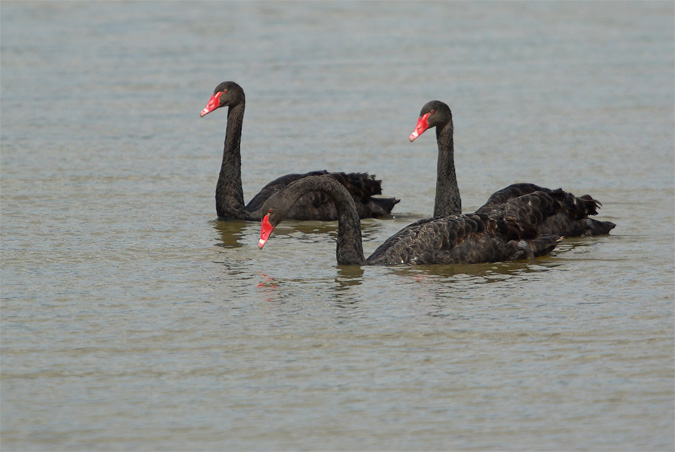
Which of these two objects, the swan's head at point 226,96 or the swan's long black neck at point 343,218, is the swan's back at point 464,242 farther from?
the swan's head at point 226,96

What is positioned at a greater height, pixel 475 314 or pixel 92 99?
pixel 92 99

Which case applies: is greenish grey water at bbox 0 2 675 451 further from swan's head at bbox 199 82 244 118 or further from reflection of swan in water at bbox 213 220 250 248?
swan's head at bbox 199 82 244 118

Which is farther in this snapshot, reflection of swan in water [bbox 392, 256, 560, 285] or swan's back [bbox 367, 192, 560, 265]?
swan's back [bbox 367, 192, 560, 265]

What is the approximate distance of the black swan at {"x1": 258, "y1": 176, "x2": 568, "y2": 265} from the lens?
939cm

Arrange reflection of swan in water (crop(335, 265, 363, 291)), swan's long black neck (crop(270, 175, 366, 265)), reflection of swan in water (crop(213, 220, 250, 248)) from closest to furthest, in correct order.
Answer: reflection of swan in water (crop(335, 265, 363, 291)) → swan's long black neck (crop(270, 175, 366, 265)) → reflection of swan in water (crop(213, 220, 250, 248))

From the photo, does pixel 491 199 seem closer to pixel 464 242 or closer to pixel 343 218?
pixel 464 242

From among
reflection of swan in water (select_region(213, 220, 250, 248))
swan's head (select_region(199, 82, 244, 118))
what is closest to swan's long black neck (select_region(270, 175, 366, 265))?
reflection of swan in water (select_region(213, 220, 250, 248))

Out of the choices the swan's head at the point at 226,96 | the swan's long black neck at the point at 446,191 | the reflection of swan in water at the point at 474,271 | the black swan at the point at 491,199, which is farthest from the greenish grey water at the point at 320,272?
the swan's head at the point at 226,96

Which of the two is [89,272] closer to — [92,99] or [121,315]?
[121,315]

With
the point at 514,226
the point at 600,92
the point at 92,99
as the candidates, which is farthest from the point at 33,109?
the point at 514,226

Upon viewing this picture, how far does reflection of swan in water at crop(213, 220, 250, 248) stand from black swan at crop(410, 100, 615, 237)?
1785mm

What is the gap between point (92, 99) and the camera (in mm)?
18141

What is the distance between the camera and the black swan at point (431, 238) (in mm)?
9391

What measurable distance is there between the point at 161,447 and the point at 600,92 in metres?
13.7
